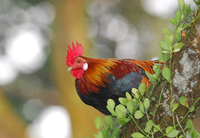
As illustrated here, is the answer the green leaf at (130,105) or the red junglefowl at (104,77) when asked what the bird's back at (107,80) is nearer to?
the red junglefowl at (104,77)

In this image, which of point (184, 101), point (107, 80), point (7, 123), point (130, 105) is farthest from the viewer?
point (7, 123)

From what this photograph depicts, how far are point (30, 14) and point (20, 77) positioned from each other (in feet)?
4.91

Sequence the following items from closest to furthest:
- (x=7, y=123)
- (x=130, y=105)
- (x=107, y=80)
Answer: (x=130, y=105) < (x=107, y=80) < (x=7, y=123)

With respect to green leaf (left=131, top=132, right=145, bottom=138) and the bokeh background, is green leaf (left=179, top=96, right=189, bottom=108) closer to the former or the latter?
green leaf (left=131, top=132, right=145, bottom=138)

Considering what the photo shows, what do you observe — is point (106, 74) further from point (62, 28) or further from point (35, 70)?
point (35, 70)

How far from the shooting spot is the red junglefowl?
165 centimetres

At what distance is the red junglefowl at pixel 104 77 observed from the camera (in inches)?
65.0

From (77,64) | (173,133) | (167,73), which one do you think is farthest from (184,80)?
(77,64)

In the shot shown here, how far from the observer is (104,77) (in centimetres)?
168

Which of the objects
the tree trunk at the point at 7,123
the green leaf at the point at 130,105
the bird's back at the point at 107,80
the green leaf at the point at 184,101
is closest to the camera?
the green leaf at the point at 184,101

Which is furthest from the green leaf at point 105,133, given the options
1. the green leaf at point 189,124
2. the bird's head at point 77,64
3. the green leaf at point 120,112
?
the bird's head at point 77,64

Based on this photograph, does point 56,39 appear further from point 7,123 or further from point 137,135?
point 137,135

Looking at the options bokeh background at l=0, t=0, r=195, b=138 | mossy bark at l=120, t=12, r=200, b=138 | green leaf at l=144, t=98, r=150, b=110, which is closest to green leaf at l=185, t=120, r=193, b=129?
mossy bark at l=120, t=12, r=200, b=138

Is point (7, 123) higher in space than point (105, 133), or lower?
lower
